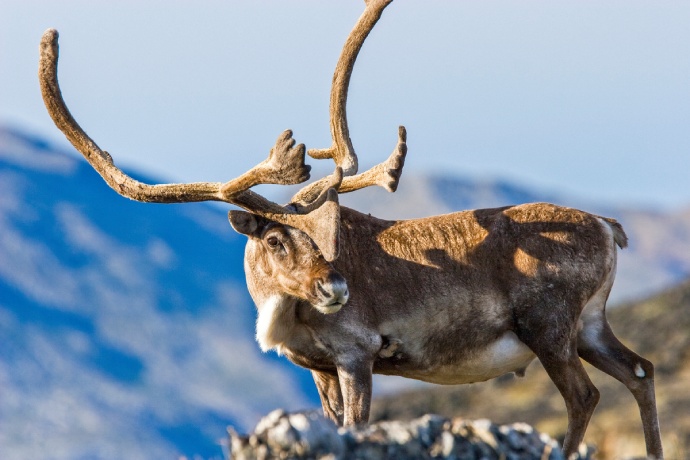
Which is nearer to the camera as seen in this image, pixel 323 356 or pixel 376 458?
pixel 376 458

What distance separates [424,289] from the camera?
17156 millimetres

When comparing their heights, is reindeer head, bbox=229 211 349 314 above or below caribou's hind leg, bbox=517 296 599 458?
above

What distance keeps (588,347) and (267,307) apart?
4.22 m

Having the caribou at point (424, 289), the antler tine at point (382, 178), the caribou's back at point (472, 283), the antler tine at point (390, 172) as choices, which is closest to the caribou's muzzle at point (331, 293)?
the caribou at point (424, 289)

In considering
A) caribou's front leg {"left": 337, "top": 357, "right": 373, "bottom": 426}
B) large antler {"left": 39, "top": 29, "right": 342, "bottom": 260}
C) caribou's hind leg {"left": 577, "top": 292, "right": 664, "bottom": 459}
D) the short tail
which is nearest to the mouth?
large antler {"left": 39, "top": 29, "right": 342, "bottom": 260}

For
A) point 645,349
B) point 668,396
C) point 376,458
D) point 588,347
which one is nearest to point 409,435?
point 376,458

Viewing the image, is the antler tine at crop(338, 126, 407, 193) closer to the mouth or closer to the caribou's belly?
the mouth

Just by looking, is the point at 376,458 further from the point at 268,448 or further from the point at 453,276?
the point at 453,276

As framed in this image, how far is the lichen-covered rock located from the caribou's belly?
4.94m

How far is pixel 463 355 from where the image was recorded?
56.4 ft

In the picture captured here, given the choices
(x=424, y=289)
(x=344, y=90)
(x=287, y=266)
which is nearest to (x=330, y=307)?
(x=287, y=266)

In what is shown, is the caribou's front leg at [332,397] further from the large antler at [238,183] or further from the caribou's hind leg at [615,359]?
the caribou's hind leg at [615,359]

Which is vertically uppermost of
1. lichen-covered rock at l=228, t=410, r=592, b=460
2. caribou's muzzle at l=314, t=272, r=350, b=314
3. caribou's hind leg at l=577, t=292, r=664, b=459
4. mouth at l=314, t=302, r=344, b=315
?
caribou's muzzle at l=314, t=272, r=350, b=314

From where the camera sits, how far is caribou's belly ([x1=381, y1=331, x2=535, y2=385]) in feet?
56.3
